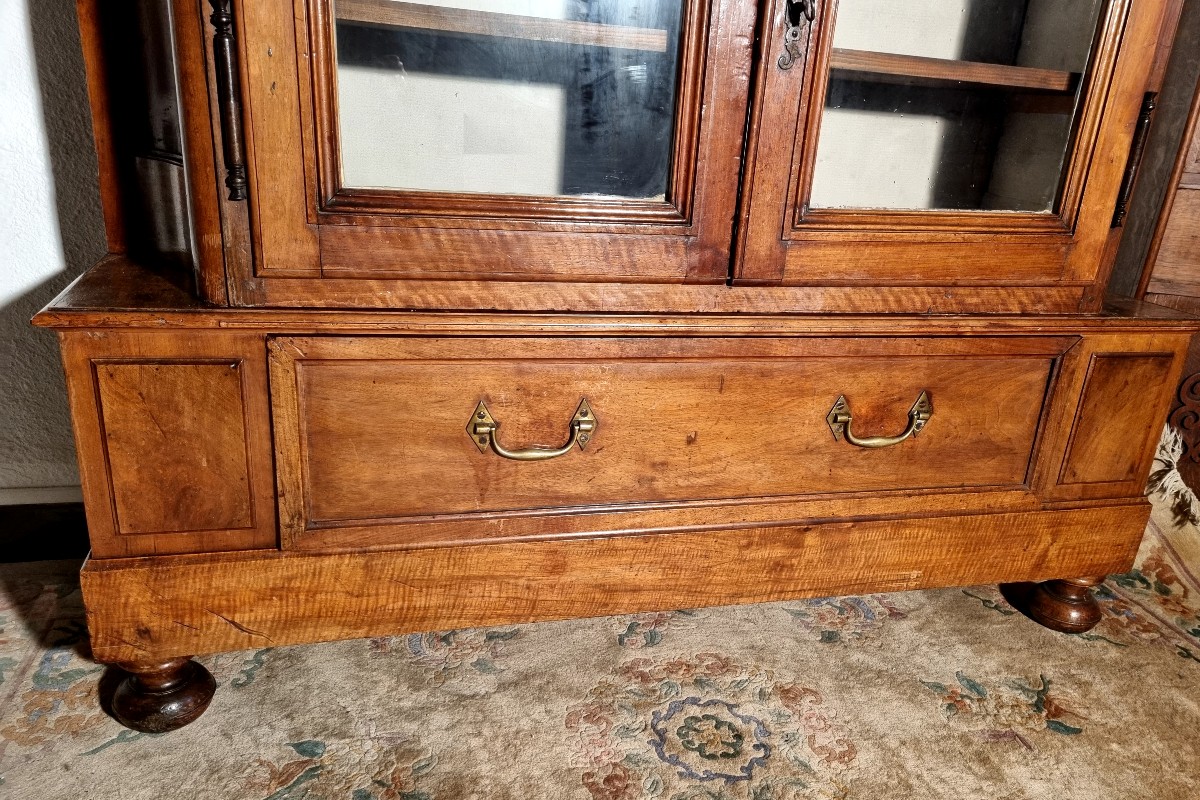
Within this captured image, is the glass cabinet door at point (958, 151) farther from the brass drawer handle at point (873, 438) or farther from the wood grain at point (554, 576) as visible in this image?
the wood grain at point (554, 576)

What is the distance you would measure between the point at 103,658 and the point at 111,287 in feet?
1.19

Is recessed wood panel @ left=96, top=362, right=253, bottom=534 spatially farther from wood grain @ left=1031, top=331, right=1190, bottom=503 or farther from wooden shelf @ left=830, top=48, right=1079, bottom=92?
wood grain @ left=1031, top=331, right=1190, bottom=503

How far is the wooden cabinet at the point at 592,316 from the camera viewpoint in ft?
2.37

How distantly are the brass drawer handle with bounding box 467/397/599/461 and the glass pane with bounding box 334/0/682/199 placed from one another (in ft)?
0.71

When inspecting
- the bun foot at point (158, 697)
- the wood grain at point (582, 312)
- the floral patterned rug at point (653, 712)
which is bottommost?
the floral patterned rug at point (653, 712)

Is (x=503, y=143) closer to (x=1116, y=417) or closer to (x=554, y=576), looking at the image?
(x=554, y=576)

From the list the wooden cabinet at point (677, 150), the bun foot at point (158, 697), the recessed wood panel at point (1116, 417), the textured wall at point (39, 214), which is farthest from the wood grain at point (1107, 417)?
the textured wall at point (39, 214)

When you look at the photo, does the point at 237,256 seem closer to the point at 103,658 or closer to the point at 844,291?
the point at 103,658

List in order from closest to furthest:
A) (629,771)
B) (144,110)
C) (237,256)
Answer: (237,256) → (629,771) → (144,110)

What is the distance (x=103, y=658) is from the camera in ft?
2.60

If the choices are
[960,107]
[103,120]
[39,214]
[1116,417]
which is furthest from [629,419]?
[39,214]

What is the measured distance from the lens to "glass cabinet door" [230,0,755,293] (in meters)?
0.71

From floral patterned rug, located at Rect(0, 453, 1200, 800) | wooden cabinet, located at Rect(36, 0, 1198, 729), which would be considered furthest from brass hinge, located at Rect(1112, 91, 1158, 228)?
floral patterned rug, located at Rect(0, 453, 1200, 800)

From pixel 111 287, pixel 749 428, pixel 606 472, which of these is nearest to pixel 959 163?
pixel 749 428
